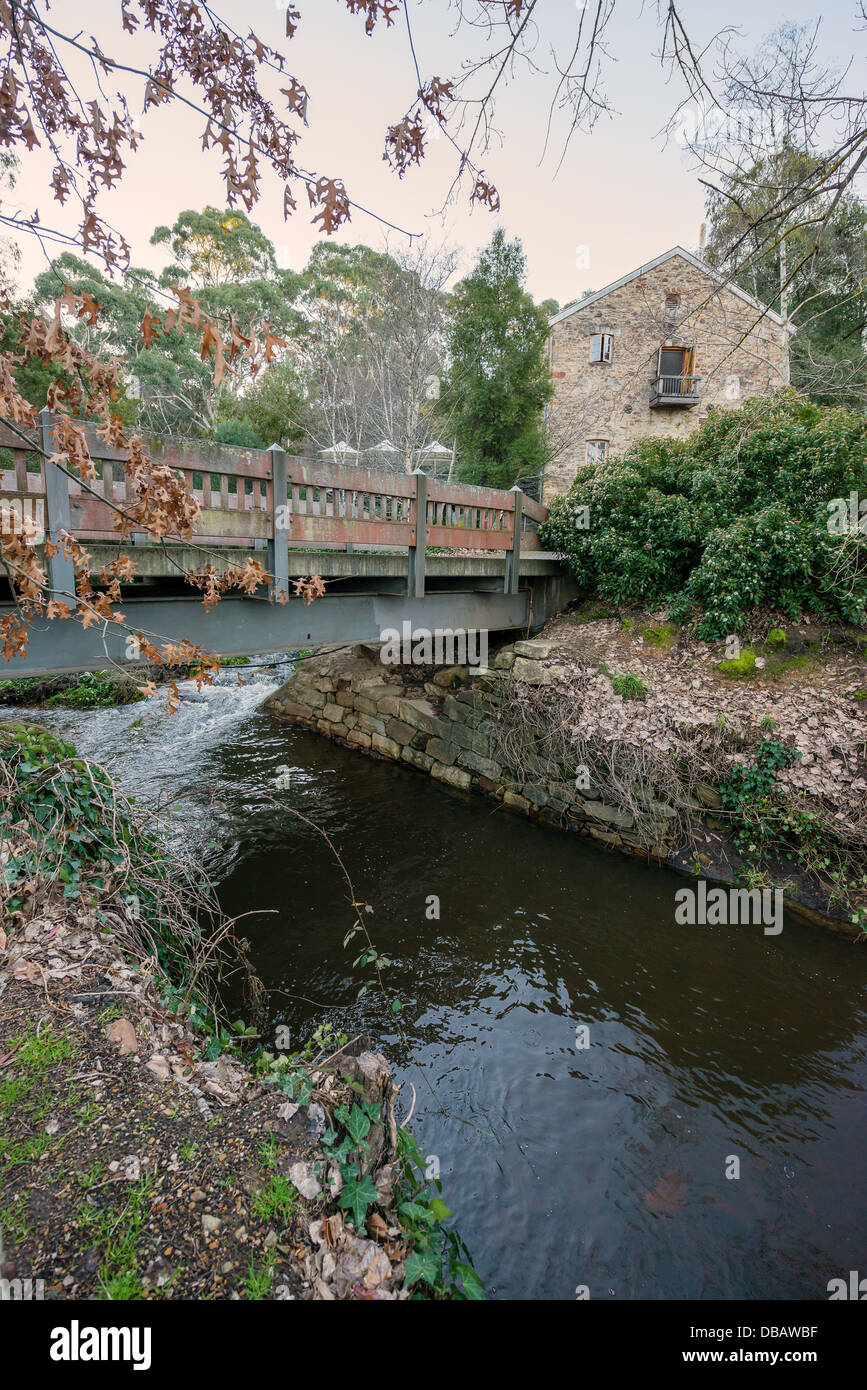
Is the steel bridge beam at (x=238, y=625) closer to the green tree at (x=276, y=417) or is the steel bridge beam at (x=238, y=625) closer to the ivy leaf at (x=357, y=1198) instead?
the ivy leaf at (x=357, y=1198)

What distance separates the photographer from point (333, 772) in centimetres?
868

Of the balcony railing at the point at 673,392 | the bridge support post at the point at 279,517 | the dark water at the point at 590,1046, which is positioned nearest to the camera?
the dark water at the point at 590,1046

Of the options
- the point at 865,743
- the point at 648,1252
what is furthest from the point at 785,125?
the point at 648,1252

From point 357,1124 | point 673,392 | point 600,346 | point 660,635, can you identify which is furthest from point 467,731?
point 673,392

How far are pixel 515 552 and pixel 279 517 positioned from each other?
4.11m

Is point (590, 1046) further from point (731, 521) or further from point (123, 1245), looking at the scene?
point (731, 521)

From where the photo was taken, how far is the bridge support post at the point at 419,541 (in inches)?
262

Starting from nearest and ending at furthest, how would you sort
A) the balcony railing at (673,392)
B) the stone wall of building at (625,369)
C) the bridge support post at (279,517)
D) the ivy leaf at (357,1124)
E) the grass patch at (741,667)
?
the ivy leaf at (357,1124) < the bridge support post at (279,517) < the grass patch at (741,667) < the stone wall of building at (625,369) < the balcony railing at (673,392)

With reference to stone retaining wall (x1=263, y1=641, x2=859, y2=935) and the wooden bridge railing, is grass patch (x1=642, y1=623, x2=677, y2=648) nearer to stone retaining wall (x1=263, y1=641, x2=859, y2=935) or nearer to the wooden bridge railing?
stone retaining wall (x1=263, y1=641, x2=859, y2=935)

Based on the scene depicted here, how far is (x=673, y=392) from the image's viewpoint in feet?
61.0

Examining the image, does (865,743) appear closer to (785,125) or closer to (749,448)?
(749,448)

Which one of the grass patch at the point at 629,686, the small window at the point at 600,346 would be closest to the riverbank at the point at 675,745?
the grass patch at the point at 629,686

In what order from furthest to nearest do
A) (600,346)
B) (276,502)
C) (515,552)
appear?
(600,346) < (515,552) < (276,502)

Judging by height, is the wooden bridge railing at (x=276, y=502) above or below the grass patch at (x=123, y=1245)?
above
